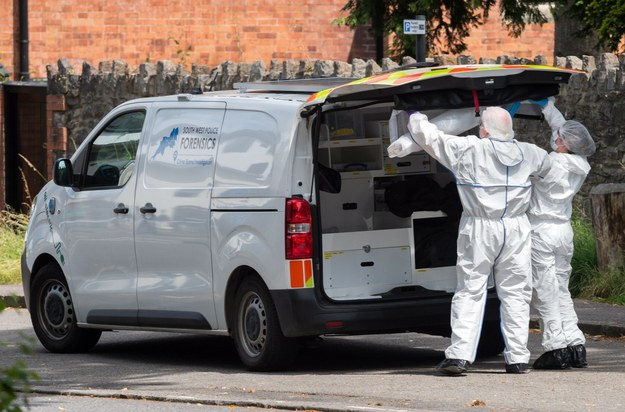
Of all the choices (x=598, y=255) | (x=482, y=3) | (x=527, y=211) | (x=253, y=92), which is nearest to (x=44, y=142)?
(x=482, y=3)

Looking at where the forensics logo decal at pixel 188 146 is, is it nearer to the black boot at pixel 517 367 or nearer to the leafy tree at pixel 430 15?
the black boot at pixel 517 367

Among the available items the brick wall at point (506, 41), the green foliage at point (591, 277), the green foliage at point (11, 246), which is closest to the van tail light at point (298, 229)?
the green foliage at point (591, 277)

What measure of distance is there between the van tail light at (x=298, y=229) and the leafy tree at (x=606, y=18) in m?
11.5

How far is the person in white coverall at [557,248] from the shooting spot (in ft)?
32.8

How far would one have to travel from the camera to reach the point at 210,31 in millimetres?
28281

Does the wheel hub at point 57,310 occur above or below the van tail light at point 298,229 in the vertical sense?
below

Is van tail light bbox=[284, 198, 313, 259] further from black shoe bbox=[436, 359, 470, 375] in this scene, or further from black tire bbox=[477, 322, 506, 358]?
black tire bbox=[477, 322, 506, 358]

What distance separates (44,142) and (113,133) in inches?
449

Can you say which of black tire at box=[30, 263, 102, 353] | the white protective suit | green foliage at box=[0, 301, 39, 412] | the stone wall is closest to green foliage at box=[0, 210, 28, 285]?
the stone wall

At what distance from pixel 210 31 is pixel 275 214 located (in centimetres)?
1890

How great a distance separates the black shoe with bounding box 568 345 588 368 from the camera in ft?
33.1

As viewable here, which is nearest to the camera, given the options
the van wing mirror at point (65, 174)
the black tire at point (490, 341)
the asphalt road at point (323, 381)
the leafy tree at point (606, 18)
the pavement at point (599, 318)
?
the asphalt road at point (323, 381)

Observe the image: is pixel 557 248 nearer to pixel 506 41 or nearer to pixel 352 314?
pixel 352 314

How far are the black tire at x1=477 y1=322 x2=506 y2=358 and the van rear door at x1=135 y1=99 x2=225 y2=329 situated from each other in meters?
1.95
